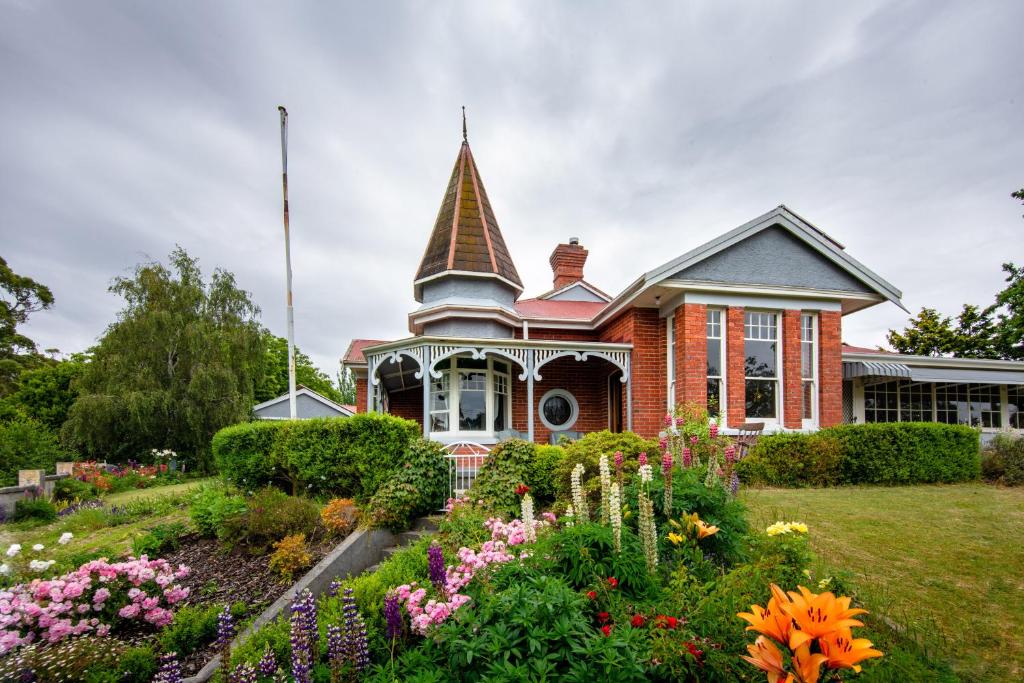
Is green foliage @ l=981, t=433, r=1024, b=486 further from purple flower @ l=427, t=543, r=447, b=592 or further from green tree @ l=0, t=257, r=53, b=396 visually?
green tree @ l=0, t=257, r=53, b=396

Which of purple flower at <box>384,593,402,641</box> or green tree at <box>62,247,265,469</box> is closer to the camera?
purple flower at <box>384,593,402,641</box>

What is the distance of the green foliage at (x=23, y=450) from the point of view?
477 inches

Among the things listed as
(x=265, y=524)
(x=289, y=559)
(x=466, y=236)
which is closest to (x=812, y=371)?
(x=466, y=236)

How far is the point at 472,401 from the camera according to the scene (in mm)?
12508

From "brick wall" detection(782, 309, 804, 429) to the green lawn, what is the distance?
2.54 metres

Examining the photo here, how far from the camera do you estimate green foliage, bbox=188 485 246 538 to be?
700cm

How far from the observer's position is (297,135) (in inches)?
557

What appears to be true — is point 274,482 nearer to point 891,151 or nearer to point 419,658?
point 419,658

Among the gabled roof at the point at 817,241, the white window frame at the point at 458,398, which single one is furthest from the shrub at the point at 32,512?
the gabled roof at the point at 817,241

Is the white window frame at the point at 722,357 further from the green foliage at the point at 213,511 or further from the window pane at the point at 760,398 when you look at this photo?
the green foliage at the point at 213,511

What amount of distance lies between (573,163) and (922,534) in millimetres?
10183

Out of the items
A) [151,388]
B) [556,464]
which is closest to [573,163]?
[556,464]

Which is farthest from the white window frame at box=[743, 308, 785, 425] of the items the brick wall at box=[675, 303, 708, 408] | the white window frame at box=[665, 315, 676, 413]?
the white window frame at box=[665, 315, 676, 413]

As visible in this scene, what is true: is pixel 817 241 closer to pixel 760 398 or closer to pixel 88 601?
pixel 760 398
